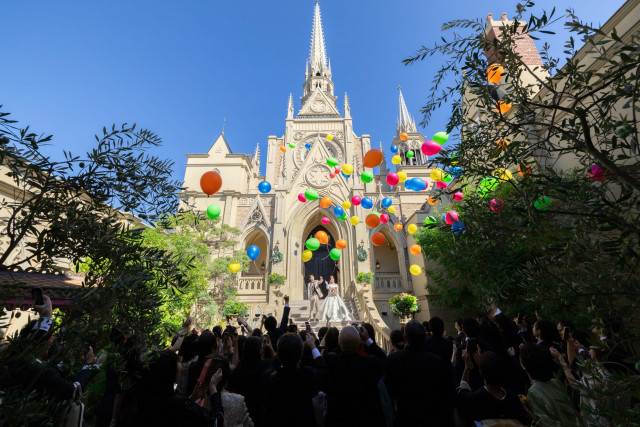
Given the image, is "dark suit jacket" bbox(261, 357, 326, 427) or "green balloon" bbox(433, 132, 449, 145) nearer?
"dark suit jacket" bbox(261, 357, 326, 427)

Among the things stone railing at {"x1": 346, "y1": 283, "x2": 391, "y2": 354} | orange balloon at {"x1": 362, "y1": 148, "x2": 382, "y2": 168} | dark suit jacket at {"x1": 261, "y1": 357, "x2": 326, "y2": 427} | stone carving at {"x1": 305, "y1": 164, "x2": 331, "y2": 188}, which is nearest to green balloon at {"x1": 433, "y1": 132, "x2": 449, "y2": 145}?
orange balloon at {"x1": 362, "y1": 148, "x2": 382, "y2": 168}

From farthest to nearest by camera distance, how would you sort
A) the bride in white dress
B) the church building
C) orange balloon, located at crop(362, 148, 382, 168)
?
the church building, the bride in white dress, orange balloon, located at crop(362, 148, 382, 168)

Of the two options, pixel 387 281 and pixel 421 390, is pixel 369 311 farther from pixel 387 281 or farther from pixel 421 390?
pixel 421 390

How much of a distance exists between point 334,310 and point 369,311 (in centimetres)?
181

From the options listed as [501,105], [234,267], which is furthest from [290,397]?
[234,267]

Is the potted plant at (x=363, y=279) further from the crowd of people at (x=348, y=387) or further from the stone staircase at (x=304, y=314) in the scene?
the crowd of people at (x=348, y=387)

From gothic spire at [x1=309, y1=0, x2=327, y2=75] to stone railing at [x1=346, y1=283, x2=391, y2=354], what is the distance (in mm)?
26569

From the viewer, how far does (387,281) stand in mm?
18219

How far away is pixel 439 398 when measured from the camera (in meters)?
2.49

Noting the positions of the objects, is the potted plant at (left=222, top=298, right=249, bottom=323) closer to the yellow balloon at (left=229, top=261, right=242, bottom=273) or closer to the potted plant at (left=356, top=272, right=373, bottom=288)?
the yellow balloon at (left=229, top=261, right=242, bottom=273)

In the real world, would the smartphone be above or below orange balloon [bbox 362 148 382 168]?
below

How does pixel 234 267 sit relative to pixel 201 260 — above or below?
below

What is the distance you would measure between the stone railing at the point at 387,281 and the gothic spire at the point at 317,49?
25493mm

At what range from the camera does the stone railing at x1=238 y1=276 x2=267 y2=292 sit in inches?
696
